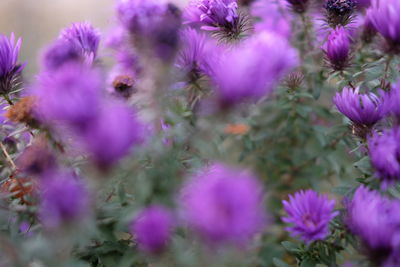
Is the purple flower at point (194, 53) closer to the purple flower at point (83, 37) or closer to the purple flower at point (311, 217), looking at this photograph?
the purple flower at point (83, 37)

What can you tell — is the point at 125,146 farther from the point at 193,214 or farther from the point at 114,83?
the point at 114,83

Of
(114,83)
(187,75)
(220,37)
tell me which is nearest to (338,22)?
(220,37)

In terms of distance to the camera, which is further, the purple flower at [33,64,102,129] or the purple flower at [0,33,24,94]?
the purple flower at [0,33,24,94]

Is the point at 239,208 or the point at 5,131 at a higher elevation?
the point at 239,208

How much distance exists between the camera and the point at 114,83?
35.4 inches

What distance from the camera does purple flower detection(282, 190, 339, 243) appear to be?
687 mm

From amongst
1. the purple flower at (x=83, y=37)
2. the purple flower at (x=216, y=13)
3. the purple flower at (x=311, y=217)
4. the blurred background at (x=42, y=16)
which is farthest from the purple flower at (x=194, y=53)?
the blurred background at (x=42, y=16)

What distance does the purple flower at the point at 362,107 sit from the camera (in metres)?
0.77

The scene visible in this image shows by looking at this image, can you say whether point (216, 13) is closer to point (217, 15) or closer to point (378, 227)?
point (217, 15)

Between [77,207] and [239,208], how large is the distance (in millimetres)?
183

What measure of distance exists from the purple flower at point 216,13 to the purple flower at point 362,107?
26cm

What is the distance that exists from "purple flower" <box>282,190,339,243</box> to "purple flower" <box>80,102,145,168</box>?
31 centimetres

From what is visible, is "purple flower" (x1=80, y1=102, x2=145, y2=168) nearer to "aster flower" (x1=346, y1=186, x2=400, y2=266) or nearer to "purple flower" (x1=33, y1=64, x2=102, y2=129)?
"purple flower" (x1=33, y1=64, x2=102, y2=129)

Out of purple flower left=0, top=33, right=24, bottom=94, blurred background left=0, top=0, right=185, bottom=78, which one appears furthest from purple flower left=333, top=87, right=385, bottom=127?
blurred background left=0, top=0, right=185, bottom=78
